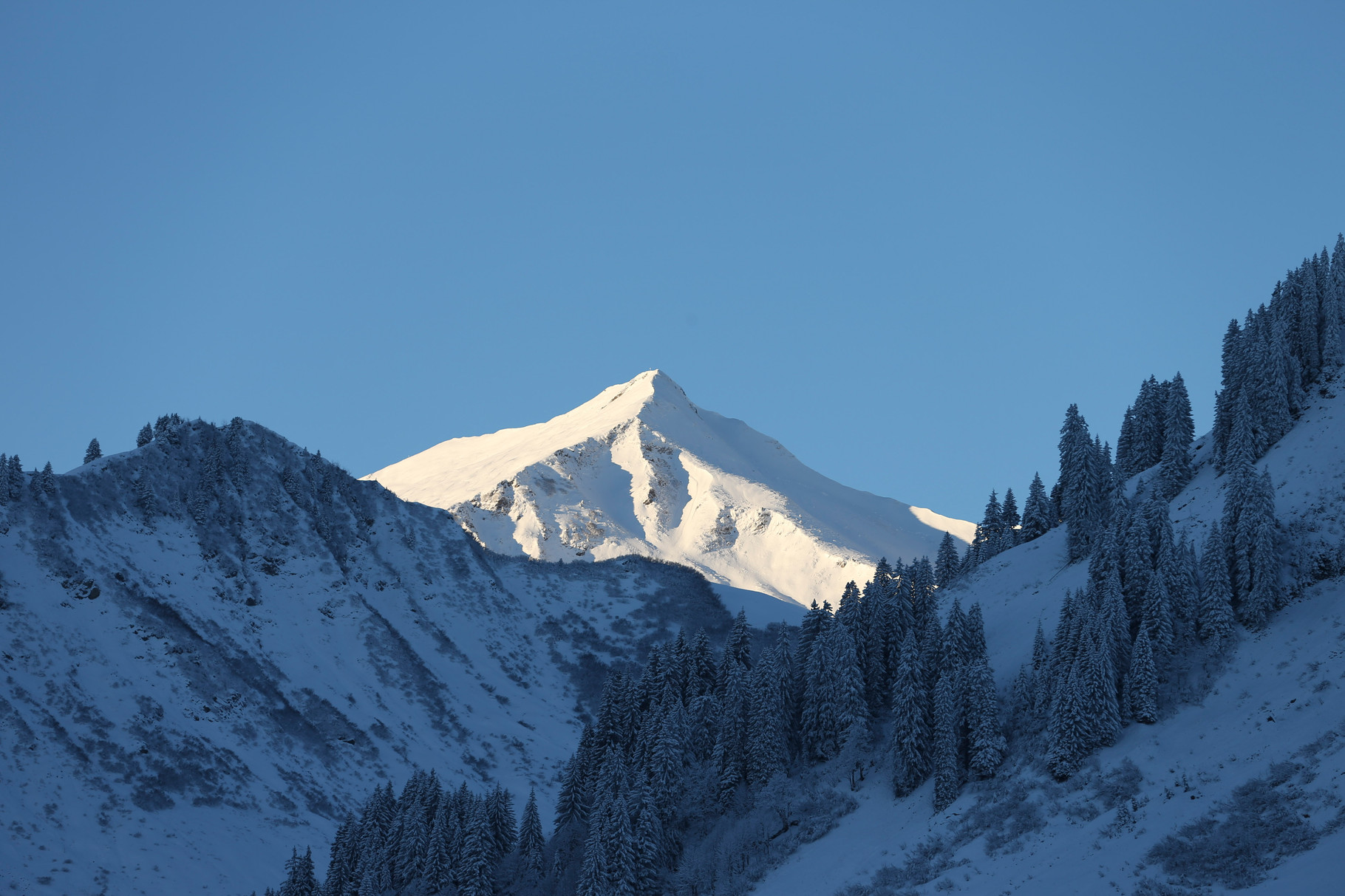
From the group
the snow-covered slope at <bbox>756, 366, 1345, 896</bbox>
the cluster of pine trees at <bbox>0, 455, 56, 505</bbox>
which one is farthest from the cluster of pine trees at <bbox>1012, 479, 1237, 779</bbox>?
the cluster of pine trees at <bbox>0, 455, 56, 505</bbox>

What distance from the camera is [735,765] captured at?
90.5 metres

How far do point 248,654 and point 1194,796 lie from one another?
93.7m

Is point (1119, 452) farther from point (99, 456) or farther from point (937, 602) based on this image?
point (99, 456)

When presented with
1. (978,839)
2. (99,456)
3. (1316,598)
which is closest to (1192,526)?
(1316,598)

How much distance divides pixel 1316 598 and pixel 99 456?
12347cm

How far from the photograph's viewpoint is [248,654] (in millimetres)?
121062

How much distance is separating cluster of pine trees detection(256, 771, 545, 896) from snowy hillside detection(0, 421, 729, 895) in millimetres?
9051

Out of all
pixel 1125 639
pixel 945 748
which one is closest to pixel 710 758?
pixel 945 748

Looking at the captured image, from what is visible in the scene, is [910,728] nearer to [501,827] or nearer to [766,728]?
[766,728]

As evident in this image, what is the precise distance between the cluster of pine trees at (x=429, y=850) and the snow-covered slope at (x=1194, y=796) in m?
22.3

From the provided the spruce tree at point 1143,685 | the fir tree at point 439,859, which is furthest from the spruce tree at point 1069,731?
the fir tree at point 439,859

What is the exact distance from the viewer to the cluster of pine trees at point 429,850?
86.0 metres

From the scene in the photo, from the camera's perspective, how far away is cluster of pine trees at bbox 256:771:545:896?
8600cm

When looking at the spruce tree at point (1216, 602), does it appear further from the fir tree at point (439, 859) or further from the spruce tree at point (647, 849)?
the fir tree at point (439, 859)
